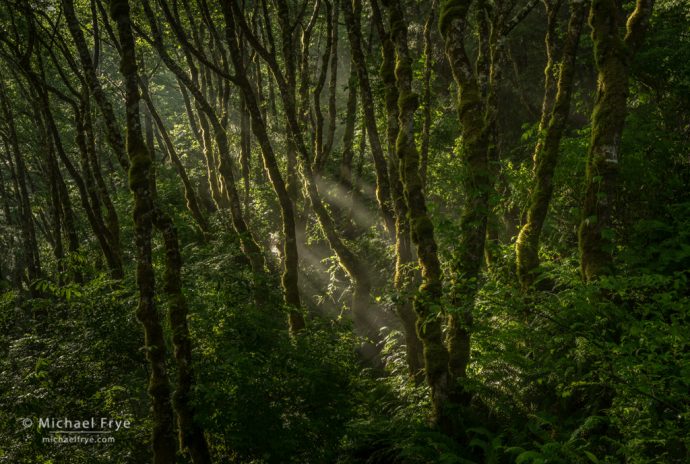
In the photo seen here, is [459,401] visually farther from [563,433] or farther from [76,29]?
[76,29]

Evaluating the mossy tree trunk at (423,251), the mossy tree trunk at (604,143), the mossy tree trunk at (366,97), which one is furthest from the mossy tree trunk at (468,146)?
the mossy tree trunk at (366,97)

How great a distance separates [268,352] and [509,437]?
3.90 meters

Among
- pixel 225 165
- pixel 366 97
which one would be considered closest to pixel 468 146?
pixel 366 97

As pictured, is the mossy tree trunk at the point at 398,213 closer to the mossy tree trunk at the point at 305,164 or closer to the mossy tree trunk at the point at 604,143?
the mossy tree trunk at the point at 604,143

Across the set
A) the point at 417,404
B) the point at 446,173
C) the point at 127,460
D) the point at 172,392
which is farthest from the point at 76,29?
the point at 446,173

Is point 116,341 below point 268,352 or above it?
above

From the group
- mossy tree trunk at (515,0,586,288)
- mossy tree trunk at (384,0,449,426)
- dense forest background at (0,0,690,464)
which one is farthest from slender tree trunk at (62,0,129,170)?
mossy tree trunk at (515,0,586,288)

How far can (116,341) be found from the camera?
9414 millimetres

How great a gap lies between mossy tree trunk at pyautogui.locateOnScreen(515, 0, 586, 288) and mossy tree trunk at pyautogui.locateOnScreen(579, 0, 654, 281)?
1.25m

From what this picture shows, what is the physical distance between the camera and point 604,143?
723 cm

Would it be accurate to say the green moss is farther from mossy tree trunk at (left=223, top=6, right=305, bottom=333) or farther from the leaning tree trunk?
mossy tree trunk at (left=223, top=6, right=305, bottom=333)

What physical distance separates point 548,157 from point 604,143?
216 centimetres

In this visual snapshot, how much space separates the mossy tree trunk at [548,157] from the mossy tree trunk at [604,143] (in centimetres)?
125

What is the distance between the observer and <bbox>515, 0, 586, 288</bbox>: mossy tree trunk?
906cm
